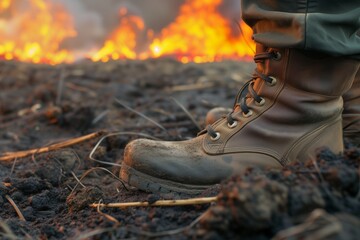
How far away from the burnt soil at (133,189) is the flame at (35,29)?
5294mm

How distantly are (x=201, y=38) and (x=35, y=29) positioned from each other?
378cm

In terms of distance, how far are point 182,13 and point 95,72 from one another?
22.4 feet

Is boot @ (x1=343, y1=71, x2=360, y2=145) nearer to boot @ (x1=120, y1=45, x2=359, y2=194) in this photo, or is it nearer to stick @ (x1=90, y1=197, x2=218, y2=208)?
boot @ (x1=120, y1=45, x2=359, y2=194)

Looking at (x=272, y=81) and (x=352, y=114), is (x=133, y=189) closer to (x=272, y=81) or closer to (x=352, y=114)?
(x=272, y=81)

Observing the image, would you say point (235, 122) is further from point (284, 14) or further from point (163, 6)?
point (163, 6)

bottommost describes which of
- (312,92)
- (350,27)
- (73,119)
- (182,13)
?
(73,119)

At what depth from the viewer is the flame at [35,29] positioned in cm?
908

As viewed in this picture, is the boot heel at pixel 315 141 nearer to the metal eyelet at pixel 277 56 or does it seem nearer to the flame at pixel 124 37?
the metal eyelet at pixel 277 56

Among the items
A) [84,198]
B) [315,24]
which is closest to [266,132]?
[315,24]

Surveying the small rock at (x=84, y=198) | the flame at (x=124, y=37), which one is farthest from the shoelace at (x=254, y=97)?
the flame at (x=124, y=37)

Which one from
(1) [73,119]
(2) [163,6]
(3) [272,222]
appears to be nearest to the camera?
(3) [272,222]

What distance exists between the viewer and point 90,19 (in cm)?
1170

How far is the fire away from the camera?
904cm

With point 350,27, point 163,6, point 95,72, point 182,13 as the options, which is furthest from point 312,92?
point 163,6
